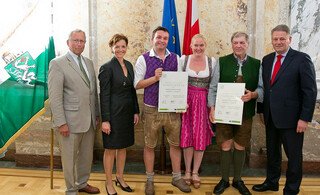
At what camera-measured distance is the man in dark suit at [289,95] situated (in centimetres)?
284

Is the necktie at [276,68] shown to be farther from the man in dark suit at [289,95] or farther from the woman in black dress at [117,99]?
the woman in black dress at [117,99]

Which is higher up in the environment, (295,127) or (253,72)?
(253,72)

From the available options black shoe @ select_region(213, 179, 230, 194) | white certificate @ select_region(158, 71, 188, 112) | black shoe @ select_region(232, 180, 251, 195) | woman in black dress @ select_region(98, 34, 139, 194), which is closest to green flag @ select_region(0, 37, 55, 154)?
woman in black dress @ select_region(98, 34, 139, 194)

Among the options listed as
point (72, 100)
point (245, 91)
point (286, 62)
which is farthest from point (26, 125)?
point (286, 62)

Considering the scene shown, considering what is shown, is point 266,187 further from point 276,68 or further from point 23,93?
point 23,93

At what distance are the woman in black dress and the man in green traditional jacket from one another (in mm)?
783

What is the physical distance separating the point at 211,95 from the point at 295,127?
79cm

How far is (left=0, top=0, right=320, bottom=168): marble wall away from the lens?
3.88 metres

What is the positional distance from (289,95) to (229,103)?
519mm

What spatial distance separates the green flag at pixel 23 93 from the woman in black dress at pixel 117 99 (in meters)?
0.84

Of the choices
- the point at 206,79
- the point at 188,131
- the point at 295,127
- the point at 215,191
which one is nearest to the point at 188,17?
the point at 206,79

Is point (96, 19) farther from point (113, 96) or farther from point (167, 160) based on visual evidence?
point (167, 160)

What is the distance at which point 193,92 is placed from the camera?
3199 millimetres

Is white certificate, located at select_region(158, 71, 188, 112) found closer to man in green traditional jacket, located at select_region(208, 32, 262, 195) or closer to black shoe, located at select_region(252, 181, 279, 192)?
man in green traditional jacket, located at select_region(208, 32, 262, 195)
